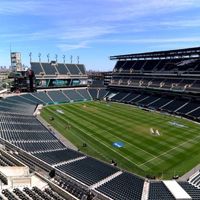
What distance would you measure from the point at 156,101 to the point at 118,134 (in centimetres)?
3685

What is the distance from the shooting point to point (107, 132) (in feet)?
193

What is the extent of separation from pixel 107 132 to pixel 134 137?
677 cm

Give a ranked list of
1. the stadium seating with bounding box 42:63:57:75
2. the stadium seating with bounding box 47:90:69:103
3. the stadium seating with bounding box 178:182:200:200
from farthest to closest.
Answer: the stadium seating with bounding box 42:63:57:75, the stadium seating with bounding box 47:90:69:103, the stadium seating with bounding box 178:182:200:200

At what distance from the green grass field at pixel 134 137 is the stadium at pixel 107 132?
174 millimetres

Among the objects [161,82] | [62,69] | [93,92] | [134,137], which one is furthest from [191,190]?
[62,69]

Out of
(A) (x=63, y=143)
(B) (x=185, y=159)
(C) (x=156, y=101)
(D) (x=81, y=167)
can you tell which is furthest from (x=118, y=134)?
(C) (x=156, y=101)

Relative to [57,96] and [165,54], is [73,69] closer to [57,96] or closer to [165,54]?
[57,96]

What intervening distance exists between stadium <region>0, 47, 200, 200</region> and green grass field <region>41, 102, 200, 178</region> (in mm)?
174

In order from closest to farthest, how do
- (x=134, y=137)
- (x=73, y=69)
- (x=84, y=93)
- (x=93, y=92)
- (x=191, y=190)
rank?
1. (x=191, y=190)
2. (x=134, y=137)
3. (x=84, y=93)
4. (x=93, y=92)
5. (x=73, y=69)

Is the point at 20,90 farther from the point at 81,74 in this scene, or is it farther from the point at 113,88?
the point at 113,88

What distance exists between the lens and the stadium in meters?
30.8

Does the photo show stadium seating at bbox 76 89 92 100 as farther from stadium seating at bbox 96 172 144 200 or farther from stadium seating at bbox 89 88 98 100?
stadium seating at bbox 96 172 144 200

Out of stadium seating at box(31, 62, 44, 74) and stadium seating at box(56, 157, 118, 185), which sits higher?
stadium seating at box(31, 62, 44, 74)

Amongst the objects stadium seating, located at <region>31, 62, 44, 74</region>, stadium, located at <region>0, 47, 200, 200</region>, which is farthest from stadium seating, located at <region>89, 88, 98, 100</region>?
stadium seating, located at <region>31, 62, 44, 74</region>
